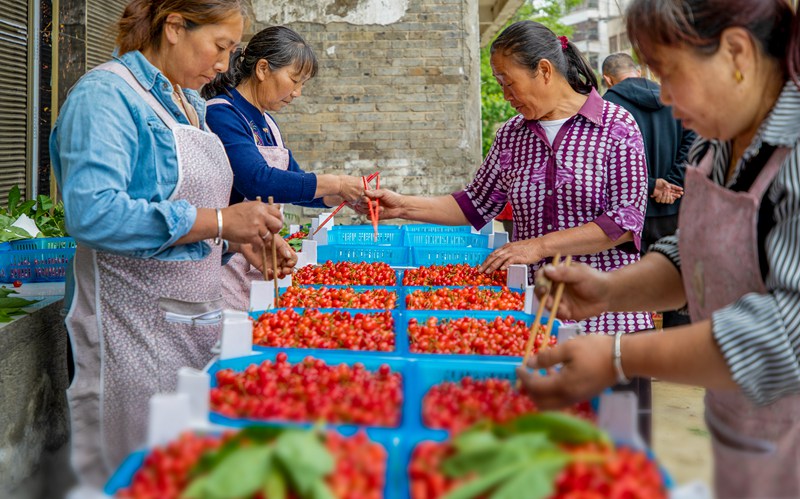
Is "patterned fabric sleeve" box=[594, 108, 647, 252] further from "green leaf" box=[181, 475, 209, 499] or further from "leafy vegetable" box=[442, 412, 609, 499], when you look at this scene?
"green leaf" box=[181, 475, 209, 499]

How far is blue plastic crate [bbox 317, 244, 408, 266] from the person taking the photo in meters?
4.29

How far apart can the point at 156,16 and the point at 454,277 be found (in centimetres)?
175

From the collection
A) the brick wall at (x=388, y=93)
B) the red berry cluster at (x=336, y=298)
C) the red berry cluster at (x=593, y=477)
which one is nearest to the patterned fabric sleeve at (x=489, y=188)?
the red berry cluster at (x=336, y=298)

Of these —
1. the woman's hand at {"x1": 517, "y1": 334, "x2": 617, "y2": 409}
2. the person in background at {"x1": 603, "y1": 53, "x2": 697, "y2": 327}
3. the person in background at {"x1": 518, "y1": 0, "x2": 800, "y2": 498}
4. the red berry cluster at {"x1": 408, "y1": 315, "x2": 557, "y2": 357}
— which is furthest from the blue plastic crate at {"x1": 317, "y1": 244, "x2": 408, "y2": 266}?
the woman's hand at {"x1": 517, "y1": 334, "x2": 617, "y2": 409}

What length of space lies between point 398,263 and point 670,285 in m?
2.48

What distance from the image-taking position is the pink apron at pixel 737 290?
146 cm

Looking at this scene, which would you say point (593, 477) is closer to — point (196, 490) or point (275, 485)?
point (275, 485)

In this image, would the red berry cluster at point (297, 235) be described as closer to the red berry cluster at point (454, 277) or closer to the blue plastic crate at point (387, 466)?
the red berry cluster at point (454, 277)

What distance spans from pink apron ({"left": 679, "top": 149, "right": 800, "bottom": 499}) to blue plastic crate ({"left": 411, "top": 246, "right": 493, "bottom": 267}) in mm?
2488

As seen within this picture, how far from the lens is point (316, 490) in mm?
1026

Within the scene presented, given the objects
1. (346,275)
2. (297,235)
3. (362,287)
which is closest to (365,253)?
(346,275)

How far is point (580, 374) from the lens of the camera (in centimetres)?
143

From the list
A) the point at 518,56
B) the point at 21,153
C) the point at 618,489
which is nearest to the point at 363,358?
the point at 618,489

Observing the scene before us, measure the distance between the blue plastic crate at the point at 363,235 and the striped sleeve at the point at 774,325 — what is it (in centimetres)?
380
